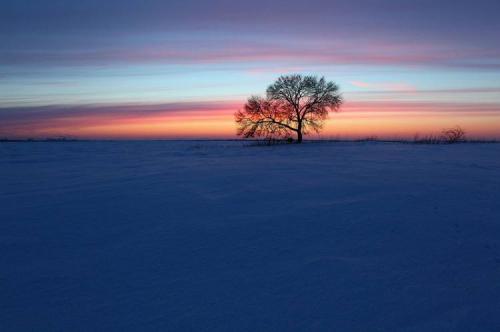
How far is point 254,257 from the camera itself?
4094 mm

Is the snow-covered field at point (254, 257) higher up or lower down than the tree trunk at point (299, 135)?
lower down

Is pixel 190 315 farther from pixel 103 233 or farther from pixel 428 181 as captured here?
pixel 428 181

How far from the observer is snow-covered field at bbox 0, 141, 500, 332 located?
10.0ft

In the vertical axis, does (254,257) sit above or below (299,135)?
below

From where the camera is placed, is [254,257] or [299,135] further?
[299,135]

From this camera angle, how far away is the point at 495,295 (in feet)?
Result: 10.7

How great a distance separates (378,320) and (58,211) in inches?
193

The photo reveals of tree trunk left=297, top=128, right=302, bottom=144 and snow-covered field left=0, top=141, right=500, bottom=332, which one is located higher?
tree trunk left=297, top=128, right=302, bottom=144

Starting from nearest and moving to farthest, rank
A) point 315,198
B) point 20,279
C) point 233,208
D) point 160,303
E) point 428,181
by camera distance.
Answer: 1. point 160,303
2. point 20,279
3. point 233,208
4. point 315,198
5. point 428,181

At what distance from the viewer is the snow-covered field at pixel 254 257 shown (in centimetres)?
306

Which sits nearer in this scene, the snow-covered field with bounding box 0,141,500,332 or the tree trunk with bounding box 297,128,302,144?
the snow-covered field with bounding box 0,141,500,332

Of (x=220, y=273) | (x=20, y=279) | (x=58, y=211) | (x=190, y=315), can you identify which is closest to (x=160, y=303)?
(x=190, y=315)

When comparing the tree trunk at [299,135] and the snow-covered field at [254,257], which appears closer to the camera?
the snow-covered field at [254,257]

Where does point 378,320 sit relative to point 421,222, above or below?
below
